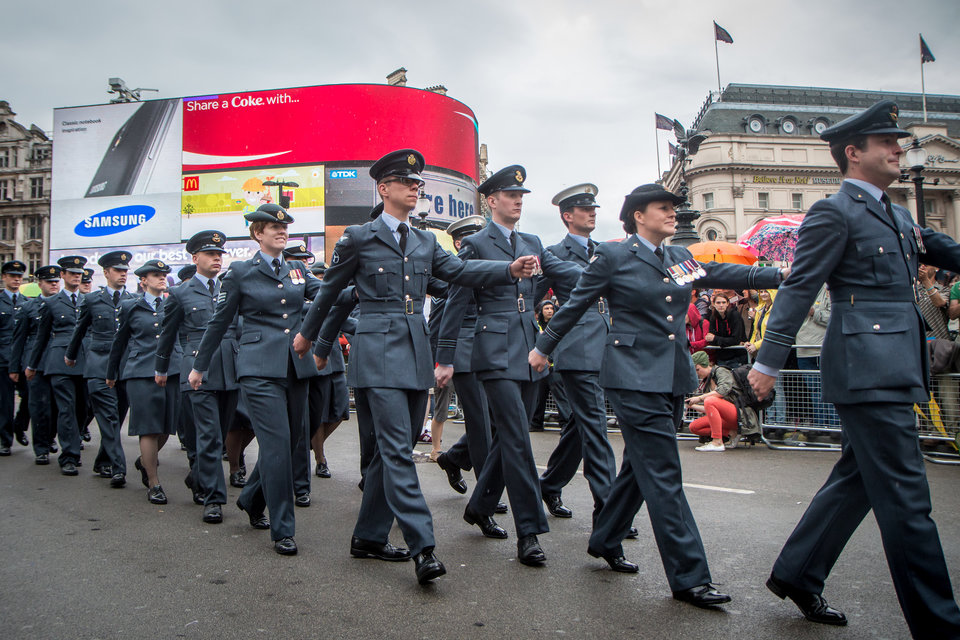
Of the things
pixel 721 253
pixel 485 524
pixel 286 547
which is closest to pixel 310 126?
pixel 721 253

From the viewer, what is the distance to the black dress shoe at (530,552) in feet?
14.7

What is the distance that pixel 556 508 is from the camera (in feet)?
19.2

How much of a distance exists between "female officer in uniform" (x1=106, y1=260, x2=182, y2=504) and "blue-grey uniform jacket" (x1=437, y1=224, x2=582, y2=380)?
3.37m

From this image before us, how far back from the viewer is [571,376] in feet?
17.4

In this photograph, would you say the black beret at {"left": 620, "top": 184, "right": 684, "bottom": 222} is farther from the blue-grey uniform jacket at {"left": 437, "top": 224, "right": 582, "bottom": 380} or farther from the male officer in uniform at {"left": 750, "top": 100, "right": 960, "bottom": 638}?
the blue-grey uniform jacket at {"left": 437, "top": 224, "right": 582, "bottom": 380}

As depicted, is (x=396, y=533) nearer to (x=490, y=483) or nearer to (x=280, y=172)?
(x=490, y=483)

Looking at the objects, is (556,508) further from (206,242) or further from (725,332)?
(725,332)

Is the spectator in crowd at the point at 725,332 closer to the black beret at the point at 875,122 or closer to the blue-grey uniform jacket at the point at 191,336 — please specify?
the blue-grey uniform jacket at the point at 191,336

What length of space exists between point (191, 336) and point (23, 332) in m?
4.40

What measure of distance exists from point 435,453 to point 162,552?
433 centimetres

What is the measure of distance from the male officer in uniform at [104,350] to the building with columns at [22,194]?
78.0 m

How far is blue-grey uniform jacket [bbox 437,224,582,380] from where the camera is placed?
4.88 m

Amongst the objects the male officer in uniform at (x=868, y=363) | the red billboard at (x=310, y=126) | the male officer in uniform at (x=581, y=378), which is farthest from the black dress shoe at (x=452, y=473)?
the red billboard at (x=310, y=126)

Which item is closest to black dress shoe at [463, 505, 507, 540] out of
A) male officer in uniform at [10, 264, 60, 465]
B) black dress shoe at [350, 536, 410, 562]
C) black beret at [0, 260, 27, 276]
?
black dress shoe at [350, 536, 410, 562]
